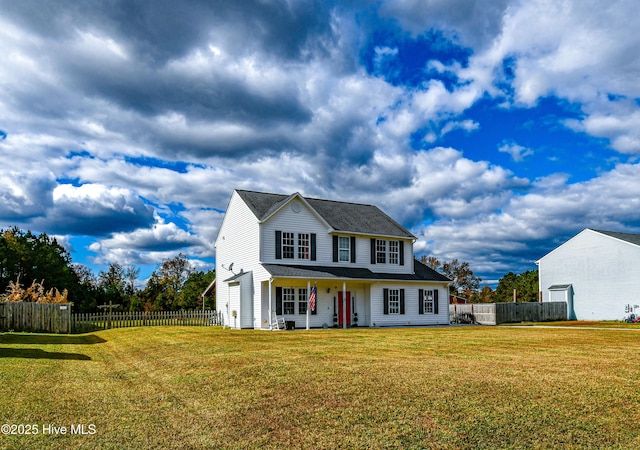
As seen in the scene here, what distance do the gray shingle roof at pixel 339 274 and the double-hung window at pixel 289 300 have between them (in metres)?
1.17

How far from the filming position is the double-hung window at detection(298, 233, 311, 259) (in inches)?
1137

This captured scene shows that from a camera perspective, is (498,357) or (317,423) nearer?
(317,423)

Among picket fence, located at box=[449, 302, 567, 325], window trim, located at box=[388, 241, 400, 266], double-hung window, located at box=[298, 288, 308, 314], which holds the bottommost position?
picket fence, located at box=[449, 302, 567, 325]

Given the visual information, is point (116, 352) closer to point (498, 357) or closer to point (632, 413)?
point (498, 357)

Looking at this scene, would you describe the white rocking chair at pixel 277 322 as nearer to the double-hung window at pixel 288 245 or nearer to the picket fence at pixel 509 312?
the double-hung window at pixel 288 245

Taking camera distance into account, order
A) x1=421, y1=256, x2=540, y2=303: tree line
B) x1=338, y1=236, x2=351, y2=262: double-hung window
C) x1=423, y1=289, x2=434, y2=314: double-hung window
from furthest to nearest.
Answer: x1=421, y1=256, x2=540, y2=303: tree line < x1=423, y1=289, x2=434, y2=314: double-hung window < x1=338, y1=236, x2=351, y2=262: double-hung window

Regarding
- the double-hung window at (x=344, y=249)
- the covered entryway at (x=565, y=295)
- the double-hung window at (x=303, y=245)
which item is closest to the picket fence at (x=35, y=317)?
the double-hung window at (x=303, y=245)

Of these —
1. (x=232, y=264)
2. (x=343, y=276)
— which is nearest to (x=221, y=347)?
(x=343, y=276)

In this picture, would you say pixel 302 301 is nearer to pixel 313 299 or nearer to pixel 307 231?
pixel 313 299

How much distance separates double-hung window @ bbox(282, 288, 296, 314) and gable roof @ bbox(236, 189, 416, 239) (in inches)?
158

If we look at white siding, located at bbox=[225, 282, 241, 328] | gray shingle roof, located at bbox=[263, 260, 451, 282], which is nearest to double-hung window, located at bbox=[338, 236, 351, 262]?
gray shingle roof, located at bbox=[263, 260, 451, 282]

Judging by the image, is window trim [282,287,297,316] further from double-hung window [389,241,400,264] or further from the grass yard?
the grass yard

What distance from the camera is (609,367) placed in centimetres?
1117

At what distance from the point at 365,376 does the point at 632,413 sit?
4.35m
